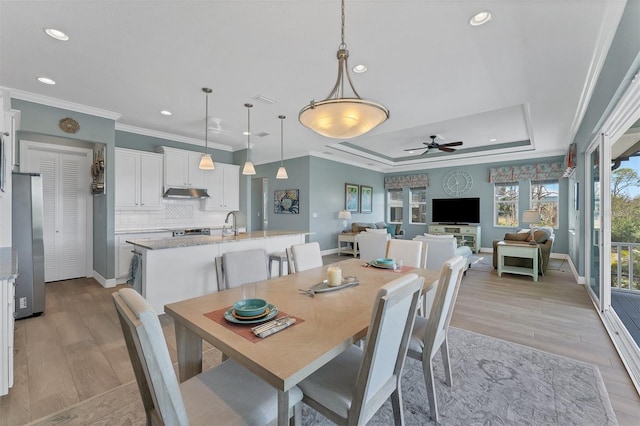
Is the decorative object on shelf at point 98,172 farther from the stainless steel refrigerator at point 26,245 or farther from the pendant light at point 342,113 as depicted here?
the pendant light at point 342,113

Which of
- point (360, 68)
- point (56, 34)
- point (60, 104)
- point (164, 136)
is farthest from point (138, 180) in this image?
point (360, 68)

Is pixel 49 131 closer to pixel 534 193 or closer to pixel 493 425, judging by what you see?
pixel 493 425

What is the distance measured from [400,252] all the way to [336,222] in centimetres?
486

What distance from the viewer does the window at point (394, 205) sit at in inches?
380

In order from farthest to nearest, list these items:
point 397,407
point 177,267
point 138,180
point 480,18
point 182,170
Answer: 1. point 182,170
2. point 138,180
3. point 177,267
4. point 480,18
5. point 397,407

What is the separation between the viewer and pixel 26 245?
118 inches

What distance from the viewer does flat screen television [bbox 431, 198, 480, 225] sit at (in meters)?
7.96

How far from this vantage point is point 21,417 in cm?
164

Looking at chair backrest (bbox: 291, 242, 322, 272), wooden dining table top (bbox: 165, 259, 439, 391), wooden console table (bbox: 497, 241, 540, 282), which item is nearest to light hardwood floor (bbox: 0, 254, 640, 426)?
wooden console table (bbox: 497, 241, 540, 282)

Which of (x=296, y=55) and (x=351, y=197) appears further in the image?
(x=351, y=197)

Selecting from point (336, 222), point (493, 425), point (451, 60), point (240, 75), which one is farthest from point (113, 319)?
point (336, 222)

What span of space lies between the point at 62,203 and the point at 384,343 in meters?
5.76

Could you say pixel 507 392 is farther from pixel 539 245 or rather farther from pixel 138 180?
pixel 138 180

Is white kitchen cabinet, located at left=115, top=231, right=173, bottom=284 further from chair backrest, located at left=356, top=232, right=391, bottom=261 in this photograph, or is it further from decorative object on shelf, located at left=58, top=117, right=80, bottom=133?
chair backrest, located at left=356, top=232, right=391, bottom=261
